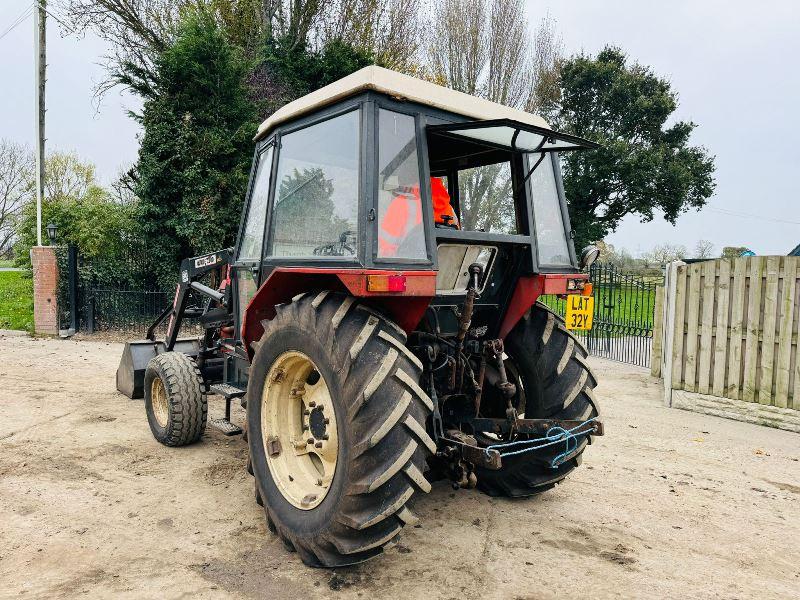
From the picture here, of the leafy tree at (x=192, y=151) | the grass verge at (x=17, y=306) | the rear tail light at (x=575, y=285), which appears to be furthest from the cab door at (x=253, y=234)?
the grass verge at (x=17, y=306)

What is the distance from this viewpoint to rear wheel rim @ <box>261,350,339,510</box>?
123 inches

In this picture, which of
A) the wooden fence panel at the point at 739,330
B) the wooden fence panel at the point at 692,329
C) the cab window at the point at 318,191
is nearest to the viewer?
Answer: the cab window at the point at 318,191

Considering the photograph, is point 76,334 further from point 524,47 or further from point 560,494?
point 524,47

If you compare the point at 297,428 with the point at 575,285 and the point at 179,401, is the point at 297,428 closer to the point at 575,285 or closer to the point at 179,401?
the point at 179,401

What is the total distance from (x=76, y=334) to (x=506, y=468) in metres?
11.3

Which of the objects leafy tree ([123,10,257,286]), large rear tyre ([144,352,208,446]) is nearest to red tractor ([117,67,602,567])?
large rear tyre ([144,352,208,446])

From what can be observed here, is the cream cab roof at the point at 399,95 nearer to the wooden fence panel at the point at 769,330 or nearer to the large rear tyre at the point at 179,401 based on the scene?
the large rear tyre at the point at 179,401

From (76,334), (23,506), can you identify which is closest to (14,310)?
(76,334)

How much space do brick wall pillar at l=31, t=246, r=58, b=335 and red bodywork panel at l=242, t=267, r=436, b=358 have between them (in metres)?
10.2

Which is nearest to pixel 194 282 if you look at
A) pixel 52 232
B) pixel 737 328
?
pixel 737 328

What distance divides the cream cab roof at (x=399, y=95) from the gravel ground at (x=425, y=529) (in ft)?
8.03

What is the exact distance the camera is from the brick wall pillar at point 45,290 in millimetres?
11828

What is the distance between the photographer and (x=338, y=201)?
3154mm

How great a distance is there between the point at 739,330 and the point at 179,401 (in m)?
6.13
